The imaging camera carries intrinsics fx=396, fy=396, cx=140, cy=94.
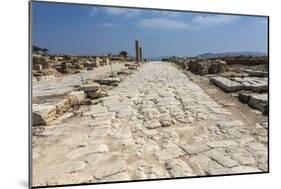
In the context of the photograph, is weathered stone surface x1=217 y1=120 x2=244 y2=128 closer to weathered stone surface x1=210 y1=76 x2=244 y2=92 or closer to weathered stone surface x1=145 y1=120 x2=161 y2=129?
weathered stone surface x1=210 y1=76 x2=244 y2=92

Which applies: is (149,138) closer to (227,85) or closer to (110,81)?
(110,81)

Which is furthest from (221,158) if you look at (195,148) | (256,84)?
(256,84)

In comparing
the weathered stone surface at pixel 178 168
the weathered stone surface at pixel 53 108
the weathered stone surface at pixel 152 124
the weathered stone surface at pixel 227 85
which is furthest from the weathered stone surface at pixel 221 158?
the weathered stone surface at pixel 53 108

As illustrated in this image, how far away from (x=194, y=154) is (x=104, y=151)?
0.75m

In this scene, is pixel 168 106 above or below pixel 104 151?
above

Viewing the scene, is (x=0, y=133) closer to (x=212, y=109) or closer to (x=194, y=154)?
(x=194, y=154)

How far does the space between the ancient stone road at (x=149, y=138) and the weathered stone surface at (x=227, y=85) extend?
0.52 feet

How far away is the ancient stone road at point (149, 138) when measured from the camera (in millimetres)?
2988

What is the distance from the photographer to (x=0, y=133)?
283 cm

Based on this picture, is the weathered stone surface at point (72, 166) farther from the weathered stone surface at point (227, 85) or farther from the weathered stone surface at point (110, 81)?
the weathered stone surface at point (227, 85)

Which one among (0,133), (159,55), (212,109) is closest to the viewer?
(0,133)

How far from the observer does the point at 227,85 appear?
356 cm

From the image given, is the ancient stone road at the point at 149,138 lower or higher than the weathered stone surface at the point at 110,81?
lower

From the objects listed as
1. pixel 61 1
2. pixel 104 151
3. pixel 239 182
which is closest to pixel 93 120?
pixel 104 151
